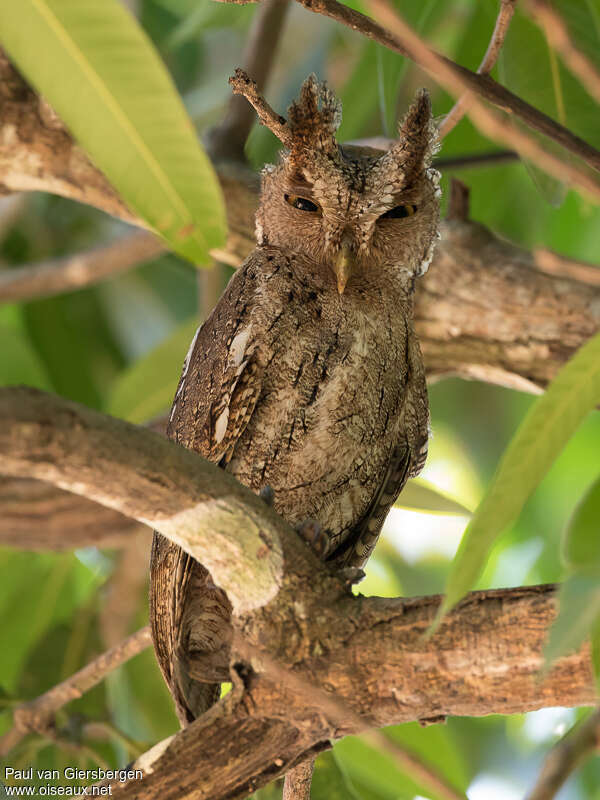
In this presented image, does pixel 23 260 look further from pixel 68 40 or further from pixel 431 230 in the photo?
pixel 68 40

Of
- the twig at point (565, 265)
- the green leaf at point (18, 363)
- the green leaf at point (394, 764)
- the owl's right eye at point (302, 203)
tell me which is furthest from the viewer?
the green leaf at point (18, 363)

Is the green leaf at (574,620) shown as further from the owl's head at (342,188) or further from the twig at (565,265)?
the owl's head at (342,188)

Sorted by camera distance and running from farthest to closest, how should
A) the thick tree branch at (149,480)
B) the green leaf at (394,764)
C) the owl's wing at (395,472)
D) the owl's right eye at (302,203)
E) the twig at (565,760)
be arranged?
the green leaf at (394,764), the owl's wing at (395,472), the owl's right eye at (302,203), the thick tree branch at (149,480), the twig at (565,760)

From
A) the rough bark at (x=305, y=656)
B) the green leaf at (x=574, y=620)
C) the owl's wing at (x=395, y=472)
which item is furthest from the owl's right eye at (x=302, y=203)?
the green leaf at (x=574, y=620)

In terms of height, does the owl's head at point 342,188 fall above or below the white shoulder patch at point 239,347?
above

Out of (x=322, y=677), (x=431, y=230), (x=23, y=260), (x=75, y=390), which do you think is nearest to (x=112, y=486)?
(x=322, y=677)

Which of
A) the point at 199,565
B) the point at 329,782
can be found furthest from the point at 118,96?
the point at 329,782

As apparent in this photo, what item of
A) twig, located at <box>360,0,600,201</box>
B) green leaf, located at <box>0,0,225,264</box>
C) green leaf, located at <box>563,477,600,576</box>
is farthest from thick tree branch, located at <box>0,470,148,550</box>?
twig, located at <box>360,0,600,201</box>

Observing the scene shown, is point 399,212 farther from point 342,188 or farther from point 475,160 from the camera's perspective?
point 475,160
